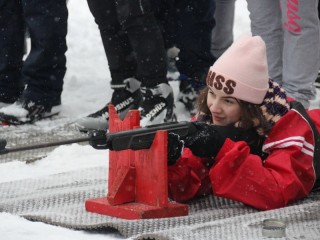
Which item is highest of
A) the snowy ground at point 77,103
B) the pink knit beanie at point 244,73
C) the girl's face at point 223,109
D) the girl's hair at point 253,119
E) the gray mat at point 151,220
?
the pink knit beanie at point 244,73

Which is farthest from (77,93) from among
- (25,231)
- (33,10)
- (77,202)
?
(25,231)

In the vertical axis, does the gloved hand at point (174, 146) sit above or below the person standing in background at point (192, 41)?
above

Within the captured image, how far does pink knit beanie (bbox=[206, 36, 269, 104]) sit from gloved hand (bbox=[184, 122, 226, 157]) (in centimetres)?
24

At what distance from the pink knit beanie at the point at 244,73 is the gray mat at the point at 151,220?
44 cm

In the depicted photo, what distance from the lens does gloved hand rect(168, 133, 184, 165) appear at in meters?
3.46

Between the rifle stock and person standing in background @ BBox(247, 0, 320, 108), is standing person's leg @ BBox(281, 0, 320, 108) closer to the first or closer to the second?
person standing in background @ BBox(247, 0, 320, 108)

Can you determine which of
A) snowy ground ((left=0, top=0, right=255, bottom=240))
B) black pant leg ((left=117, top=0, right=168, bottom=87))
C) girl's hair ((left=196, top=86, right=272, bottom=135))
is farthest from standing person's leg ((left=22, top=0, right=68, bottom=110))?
girl's hair ((left=196, top=86, right=272, bottom=135))

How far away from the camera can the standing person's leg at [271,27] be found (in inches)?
215

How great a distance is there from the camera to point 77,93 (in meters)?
7.16

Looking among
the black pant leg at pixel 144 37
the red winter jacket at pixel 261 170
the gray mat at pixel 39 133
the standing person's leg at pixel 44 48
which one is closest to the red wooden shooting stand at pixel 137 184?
the red winter jacket at pixel 261 170

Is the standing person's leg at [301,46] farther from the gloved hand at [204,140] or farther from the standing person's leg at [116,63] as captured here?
the gloved hand at [204,140]

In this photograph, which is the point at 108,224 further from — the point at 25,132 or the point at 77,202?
the point at 25,132

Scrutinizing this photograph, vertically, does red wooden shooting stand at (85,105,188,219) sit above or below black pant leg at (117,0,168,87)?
above

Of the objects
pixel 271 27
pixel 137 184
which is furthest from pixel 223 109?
pixel 271 27
